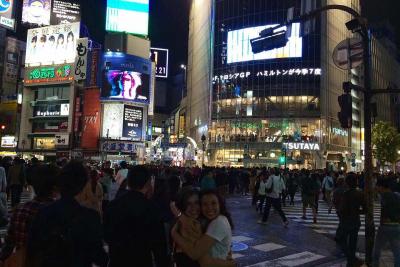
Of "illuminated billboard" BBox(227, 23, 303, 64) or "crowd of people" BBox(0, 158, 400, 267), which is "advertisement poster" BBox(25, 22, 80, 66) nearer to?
"illuminated billboard" BBox(227, 23, 303, 64)

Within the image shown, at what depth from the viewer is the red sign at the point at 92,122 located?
60.7 metres

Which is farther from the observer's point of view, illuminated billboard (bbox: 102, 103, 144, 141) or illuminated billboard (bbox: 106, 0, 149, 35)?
illuminated billboard (bbox: 106, 0, 149, 35)

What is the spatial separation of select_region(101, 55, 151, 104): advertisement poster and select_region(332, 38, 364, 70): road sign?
5253cm

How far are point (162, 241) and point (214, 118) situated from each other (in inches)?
2744

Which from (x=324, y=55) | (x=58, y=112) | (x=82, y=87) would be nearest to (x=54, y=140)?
(x=58, y=112)

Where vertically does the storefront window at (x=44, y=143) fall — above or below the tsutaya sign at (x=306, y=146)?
below

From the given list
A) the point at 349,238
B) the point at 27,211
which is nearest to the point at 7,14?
the point at 349,238

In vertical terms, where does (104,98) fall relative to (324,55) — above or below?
below

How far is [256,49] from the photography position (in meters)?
11.2

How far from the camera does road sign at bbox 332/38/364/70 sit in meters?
10.7

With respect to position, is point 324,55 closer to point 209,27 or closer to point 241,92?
point 241,92

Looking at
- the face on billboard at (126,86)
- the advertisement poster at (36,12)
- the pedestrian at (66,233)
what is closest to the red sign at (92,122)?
the face on billboard at (126,86)

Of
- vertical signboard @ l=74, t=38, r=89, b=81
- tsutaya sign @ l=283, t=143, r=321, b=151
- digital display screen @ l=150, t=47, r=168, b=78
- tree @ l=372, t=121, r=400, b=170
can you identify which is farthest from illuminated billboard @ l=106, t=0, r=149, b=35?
tree @ l=372, t=121, r=400, b=170

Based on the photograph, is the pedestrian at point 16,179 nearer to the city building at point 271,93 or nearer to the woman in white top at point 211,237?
the woman in white top at point 211,237
